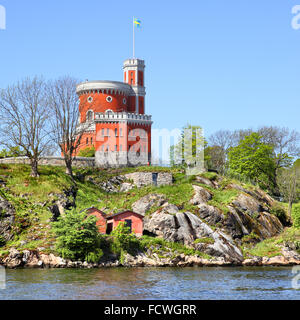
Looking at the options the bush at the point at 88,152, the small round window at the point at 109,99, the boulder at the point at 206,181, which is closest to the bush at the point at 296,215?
the boulder at the point at 206,181

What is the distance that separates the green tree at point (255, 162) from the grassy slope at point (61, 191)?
948 cm

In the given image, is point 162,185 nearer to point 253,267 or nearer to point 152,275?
point 253,267

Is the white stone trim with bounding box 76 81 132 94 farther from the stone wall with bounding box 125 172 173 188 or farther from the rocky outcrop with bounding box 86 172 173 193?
the stone wall with bounding box 125 172 173 188

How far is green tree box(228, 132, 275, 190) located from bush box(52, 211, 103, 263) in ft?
107

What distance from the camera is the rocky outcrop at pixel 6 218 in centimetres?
4731

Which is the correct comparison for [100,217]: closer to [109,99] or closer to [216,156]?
[109,99]

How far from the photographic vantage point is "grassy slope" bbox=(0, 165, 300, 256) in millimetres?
47906

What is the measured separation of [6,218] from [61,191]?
8127 mm

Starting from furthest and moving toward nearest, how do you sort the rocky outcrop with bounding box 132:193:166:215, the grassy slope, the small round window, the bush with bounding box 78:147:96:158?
the small round window → the bush with bounding box 78:147:96:158 → the rocky outcrop with bounding box 132:193:166:215 → the grassy slope

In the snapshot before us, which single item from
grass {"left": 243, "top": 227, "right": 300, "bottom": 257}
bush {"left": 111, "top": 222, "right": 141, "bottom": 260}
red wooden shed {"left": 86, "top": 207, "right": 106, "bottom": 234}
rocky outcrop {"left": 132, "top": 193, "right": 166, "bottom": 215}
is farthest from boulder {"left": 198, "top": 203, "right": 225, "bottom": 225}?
red wooden shed {"left": 86, "top": 207, "right": 106, "bottom": 234}

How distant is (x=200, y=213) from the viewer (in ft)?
178

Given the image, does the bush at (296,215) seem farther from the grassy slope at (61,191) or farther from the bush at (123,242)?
the bush at (123,242)

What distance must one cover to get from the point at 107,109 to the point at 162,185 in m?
21.6
